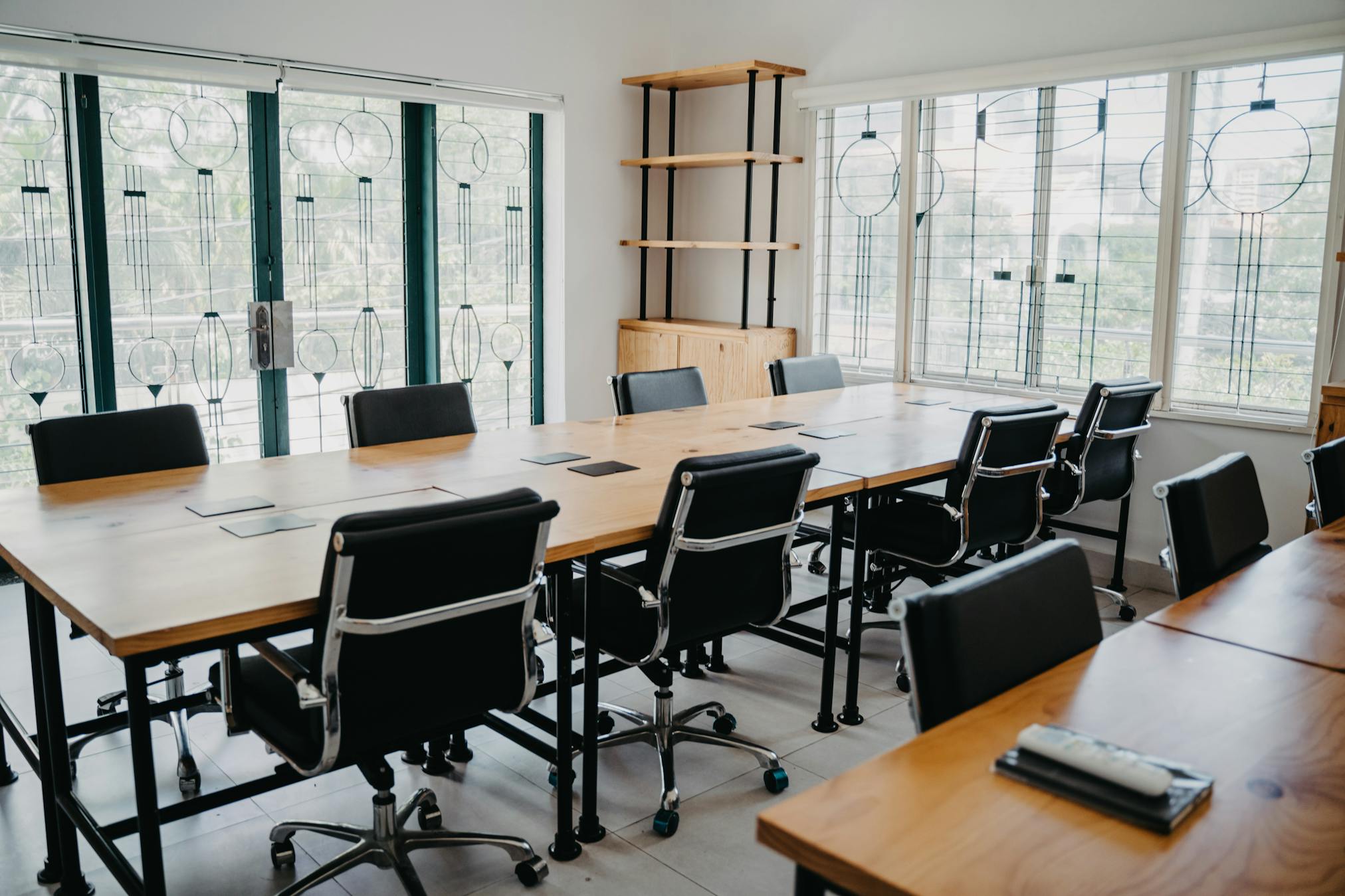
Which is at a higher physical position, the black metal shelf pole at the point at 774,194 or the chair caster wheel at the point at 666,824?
the black metal shelf pole at the point at 774,194

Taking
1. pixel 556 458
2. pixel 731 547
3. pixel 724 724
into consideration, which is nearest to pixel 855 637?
pixel 724 724

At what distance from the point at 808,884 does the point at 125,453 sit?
2.69 meters

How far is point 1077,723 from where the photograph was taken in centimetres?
153

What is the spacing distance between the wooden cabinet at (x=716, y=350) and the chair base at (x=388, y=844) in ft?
12.3

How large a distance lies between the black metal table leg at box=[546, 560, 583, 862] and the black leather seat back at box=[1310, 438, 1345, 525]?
198 cm

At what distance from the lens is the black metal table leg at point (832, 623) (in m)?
3.30

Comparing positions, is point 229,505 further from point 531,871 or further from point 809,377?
point 809,377

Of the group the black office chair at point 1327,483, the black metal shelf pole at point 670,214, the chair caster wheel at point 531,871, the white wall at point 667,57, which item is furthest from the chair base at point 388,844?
the black metal shelf pole at point 670,214

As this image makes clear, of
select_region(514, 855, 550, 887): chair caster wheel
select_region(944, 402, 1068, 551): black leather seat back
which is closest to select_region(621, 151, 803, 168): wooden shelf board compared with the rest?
select_region(944, 402, 1068, 551): black leather seat back

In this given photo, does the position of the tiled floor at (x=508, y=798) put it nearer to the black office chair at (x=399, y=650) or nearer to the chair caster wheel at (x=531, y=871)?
the chair caster wheel at (x=531, y=871)

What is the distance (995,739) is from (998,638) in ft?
0.79

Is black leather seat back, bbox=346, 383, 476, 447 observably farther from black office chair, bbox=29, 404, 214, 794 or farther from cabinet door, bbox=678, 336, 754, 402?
cabinet door, bbox=678, 336, 754, 402

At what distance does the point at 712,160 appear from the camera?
6.04m

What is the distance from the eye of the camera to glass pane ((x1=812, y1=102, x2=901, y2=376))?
5.76 meters
